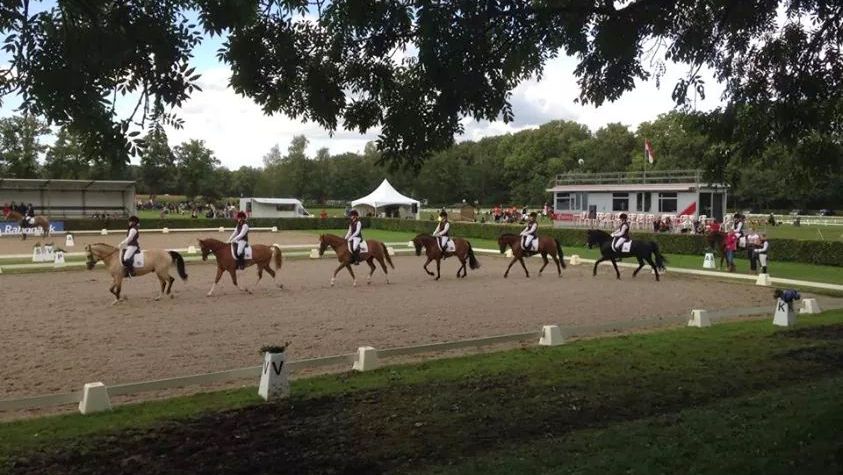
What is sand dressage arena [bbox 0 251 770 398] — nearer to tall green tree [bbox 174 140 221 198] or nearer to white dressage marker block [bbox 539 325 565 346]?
white dressage marker block [bbox 539 325 565 346]

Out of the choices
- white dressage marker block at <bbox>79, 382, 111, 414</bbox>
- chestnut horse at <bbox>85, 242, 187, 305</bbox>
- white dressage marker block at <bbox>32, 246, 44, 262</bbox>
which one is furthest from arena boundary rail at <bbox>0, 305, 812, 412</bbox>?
white dressage marker block at <bbox>32, 246, 44, 262</bbox>

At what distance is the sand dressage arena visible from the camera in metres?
10.5

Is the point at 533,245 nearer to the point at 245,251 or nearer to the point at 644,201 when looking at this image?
the point at 245,251

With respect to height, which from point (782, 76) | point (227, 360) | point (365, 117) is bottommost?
point (227, 360)

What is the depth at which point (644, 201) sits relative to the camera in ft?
162

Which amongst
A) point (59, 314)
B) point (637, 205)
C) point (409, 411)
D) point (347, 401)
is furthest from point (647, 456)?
point (637, 205)

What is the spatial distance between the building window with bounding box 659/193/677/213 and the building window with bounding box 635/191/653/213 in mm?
787

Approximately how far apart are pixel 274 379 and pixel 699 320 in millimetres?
9169

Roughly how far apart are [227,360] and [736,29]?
29.4 ft

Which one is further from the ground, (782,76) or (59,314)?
(782,76)

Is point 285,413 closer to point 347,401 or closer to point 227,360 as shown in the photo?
point 347,401

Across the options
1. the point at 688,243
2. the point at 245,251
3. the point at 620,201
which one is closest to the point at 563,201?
the point at 620,201

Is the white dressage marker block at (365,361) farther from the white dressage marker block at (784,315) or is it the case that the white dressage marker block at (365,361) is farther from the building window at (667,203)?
the building window at (667,203)

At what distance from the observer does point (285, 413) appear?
7465 millimetres
